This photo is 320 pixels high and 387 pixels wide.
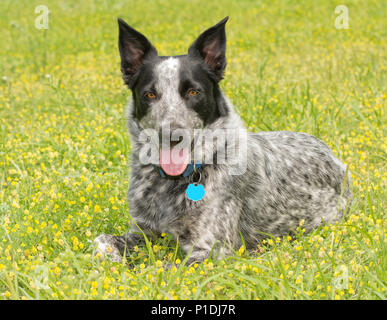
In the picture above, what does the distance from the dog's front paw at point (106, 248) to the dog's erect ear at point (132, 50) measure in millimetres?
1434

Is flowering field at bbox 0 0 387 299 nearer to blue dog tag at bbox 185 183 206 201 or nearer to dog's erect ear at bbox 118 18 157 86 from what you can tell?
blue dog tag at bbox 185 183 206 201

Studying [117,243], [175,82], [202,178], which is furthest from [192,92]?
[117,243]

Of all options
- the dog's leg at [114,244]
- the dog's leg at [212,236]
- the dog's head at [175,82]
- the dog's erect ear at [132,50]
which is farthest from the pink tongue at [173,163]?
the dog's erect ear at [132,50]

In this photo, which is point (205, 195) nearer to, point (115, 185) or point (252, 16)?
point (115, 185)

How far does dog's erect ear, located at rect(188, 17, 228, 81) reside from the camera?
4570 mm

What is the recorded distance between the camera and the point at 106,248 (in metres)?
4.29

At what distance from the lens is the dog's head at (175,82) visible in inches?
171

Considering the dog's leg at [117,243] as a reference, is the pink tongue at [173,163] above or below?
above

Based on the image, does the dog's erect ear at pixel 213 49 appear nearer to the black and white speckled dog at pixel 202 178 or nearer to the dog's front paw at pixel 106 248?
the black and white speckled dog at pixel 202 178

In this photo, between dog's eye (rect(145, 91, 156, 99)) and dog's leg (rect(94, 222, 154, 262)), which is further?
dog's eye (rect(145, 91, 156, 99))

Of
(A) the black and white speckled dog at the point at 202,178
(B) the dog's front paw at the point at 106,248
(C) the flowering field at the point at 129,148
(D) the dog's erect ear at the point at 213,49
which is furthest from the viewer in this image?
(D) the dog's erect ear at the point at 213,49

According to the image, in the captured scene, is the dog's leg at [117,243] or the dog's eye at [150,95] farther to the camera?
the dog's eye at [150,95]

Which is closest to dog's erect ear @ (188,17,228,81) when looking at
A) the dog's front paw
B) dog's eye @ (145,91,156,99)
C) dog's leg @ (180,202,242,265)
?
dog's eye @ (145,91,156,99)

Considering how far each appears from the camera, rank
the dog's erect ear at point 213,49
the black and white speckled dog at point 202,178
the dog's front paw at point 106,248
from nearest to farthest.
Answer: the dog's front paw at point 106,248
the black and white speckled dog at point 202,178
the dog's erect ear at point 213,49
